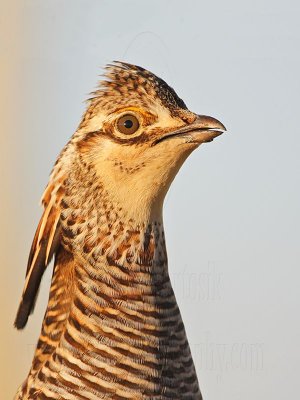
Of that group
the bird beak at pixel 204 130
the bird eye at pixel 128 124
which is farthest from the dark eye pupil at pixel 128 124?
the bird beak at pixel 204 130

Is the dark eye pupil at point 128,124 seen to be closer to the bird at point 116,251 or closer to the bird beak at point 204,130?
the bird at point 116,251

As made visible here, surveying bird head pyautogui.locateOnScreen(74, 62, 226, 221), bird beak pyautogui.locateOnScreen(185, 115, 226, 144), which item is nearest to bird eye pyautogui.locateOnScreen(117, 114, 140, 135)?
bird head pyautogui.locateOnScreen(74, 62, 226, 221)

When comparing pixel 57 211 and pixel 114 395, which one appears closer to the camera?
pixel 114 395

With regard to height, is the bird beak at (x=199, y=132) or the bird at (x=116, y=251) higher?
the bird beak at (x=199, y=132)

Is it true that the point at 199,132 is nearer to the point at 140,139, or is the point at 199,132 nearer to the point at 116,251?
the point at 140,139

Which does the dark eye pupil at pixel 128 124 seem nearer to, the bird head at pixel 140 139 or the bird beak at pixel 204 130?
the bird head at pixel 140 139

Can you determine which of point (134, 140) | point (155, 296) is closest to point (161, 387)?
point (155, 296)

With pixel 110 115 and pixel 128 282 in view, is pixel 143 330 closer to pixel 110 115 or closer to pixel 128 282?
pixel 128 282

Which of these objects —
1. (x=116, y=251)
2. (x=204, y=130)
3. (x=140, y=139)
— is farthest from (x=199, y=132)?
(x=116, y=251)
